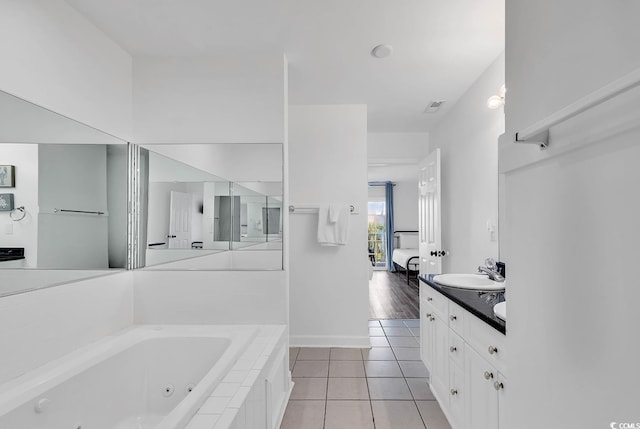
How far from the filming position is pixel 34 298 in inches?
61.7

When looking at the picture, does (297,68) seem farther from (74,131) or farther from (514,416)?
(514,416)

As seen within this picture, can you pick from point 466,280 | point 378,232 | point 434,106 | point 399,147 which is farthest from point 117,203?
point 378,232

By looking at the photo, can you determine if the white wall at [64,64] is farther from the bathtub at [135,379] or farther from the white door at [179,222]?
the bathtub at [135,379]

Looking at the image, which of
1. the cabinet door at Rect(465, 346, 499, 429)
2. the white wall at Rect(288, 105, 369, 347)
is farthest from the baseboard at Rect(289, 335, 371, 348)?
the cabinet door at Rect(465, 346, 499, 429)

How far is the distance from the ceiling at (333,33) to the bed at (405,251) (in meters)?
4.61

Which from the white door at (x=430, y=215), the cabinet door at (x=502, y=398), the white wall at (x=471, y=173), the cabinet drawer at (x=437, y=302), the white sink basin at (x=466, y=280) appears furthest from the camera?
the white door at (x=430, y=215)

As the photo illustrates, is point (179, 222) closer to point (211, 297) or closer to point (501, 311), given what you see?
point (211, 297)

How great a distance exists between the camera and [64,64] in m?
1.75

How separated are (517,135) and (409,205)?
7.93 meters

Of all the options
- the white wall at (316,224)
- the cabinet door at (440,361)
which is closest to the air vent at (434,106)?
the white wall at (316,224)

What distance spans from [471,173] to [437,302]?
1417 millimetres

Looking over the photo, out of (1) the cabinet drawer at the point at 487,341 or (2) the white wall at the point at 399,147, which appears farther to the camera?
(2) the white wall at the point at 399,147

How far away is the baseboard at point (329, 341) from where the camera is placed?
320 centimetres

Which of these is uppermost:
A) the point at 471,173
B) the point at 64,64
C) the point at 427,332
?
the point at 64,64
